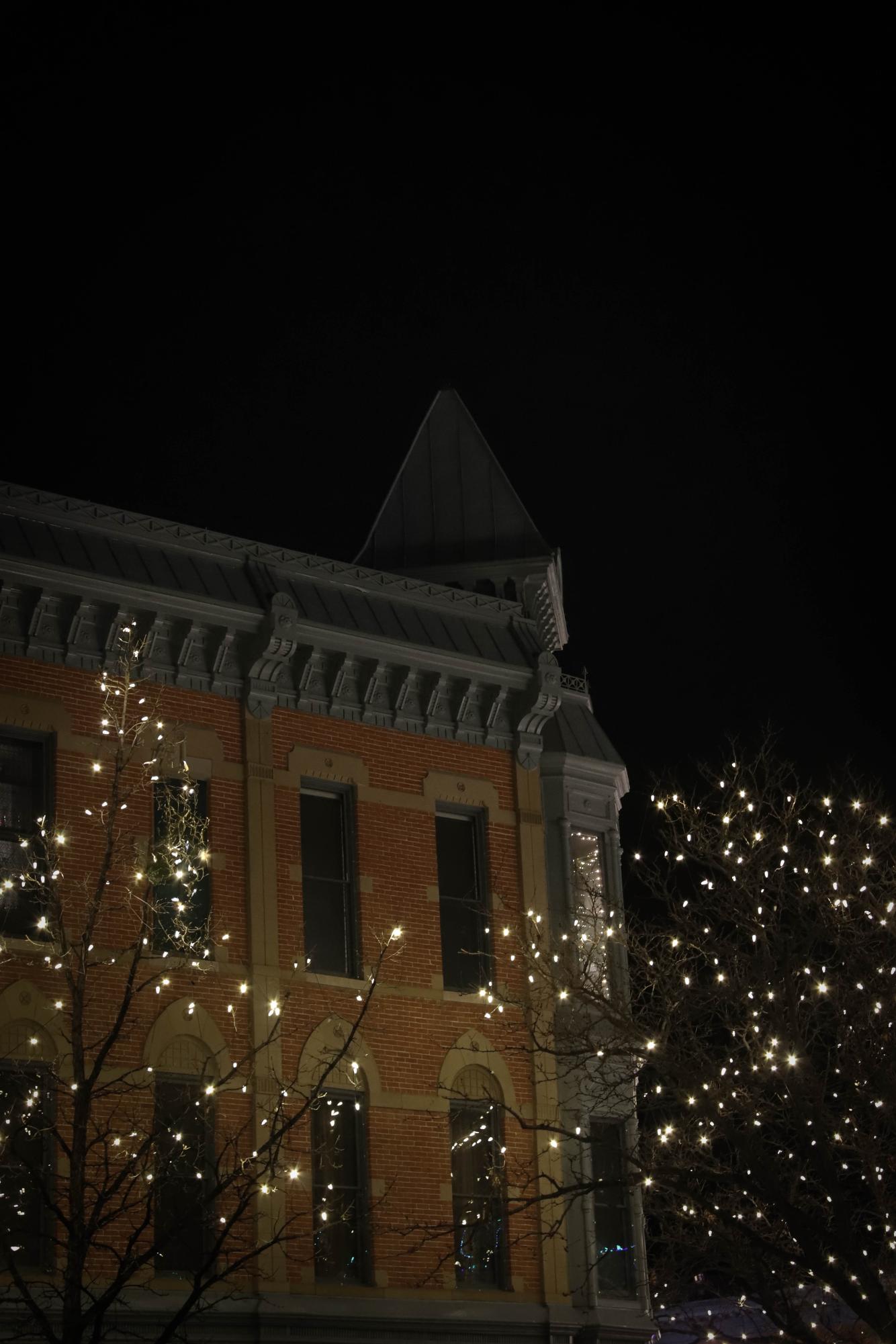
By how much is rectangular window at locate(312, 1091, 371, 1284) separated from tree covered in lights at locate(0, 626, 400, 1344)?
0.09 metres

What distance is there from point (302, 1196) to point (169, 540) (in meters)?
7.52

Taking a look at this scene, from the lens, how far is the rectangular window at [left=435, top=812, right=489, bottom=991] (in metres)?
24.0

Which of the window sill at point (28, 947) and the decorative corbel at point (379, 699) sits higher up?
the decorative corbel at point (379, 699)

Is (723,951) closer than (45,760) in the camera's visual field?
Yes

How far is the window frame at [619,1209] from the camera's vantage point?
24.0 meters

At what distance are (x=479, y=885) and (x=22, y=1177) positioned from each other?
7363 mm

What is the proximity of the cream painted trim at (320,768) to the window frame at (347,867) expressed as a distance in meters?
0.07

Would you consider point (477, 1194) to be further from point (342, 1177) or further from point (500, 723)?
point (500, 723)

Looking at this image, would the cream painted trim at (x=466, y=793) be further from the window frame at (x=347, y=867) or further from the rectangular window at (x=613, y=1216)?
the rectangular window at (x=613, y=1216)

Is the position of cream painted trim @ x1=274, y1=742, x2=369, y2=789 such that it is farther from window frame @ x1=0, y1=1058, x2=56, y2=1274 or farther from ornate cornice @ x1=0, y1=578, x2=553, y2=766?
window frame @ x1=0, y1=1058, x2=56, y2=1274

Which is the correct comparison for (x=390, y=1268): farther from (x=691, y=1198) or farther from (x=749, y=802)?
(x=749, y=802)

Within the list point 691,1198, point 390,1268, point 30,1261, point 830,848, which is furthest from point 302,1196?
point 830,848

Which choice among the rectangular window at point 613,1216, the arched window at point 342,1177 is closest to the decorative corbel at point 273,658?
the arched window at point 342,1177

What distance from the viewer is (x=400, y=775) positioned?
24.2m
